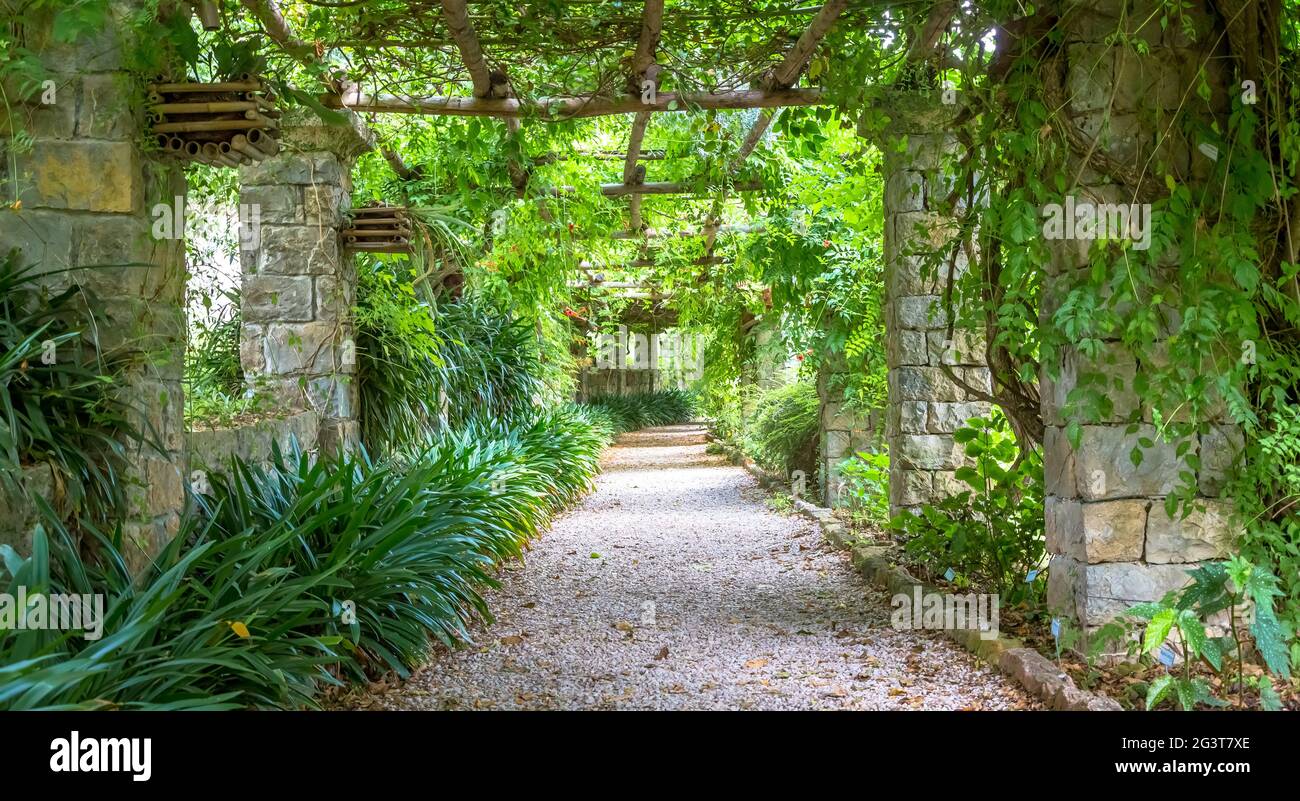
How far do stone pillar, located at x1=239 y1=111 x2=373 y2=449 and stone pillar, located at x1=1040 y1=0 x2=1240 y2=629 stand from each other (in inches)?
142

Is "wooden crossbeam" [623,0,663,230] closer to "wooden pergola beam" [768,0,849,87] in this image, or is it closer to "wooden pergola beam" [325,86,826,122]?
"wooden pergola beam" [325,86,826,122]

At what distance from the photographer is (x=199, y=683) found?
8.43 ft

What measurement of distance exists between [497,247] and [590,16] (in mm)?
2733

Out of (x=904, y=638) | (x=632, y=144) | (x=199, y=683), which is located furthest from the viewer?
(x=632, y=144)

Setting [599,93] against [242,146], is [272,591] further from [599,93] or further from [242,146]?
[599,93]

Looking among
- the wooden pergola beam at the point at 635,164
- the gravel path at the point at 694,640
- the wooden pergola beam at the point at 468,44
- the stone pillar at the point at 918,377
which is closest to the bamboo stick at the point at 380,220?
the wooden pergola beam at the point at 468,44

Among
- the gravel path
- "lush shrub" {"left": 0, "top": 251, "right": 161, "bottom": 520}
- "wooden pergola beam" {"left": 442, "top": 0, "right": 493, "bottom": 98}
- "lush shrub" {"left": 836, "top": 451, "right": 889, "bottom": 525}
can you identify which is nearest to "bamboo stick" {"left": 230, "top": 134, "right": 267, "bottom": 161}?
"lush shrub" {"left": 0, "top": 251, "right": 161, "bottom": 520}

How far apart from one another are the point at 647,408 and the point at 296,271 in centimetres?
1647

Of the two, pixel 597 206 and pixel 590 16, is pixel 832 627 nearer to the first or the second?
pixel 590 16

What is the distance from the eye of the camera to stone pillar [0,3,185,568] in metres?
2.96

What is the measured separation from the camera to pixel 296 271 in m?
5.32

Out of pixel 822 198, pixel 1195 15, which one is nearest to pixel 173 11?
pixel 1195 15

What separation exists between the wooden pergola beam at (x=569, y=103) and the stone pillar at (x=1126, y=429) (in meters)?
2.23

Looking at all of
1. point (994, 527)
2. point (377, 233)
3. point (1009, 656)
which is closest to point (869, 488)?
point (994, 527)
